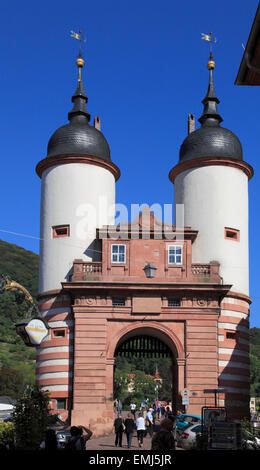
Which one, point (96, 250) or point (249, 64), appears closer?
point (249, 64)

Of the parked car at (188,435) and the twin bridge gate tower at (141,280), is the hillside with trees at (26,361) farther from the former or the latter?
the parked car at (188,435)

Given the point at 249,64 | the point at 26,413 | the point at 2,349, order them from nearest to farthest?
the point at 249,64 → the point at 26,413 → the point at 2,349

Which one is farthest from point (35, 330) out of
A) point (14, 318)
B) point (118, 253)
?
point (14, 318)

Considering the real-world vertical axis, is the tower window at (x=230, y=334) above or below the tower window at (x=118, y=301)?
below

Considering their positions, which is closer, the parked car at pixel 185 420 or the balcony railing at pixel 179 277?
the parked car at pixel 185 420

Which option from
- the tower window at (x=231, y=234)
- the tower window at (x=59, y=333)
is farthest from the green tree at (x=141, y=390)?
the tower window at (x=59, y=333)

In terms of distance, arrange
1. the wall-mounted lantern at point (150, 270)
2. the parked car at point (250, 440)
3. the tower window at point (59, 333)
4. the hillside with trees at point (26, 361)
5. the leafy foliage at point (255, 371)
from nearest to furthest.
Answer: the parked car at point (250, 440), the wall-mounted lantern at point (150, 270), the tower window at point (59, 333), the hillside with trees at point (26, 361), the leafy foliage at point (255, 371)

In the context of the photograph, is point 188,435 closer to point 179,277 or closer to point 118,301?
point 118,301

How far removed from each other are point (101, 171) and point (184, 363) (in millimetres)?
14178

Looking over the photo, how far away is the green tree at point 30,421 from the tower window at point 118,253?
676 inches

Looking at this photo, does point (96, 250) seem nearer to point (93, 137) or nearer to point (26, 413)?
point (93, 137)

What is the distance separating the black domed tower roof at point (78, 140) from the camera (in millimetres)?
47156
